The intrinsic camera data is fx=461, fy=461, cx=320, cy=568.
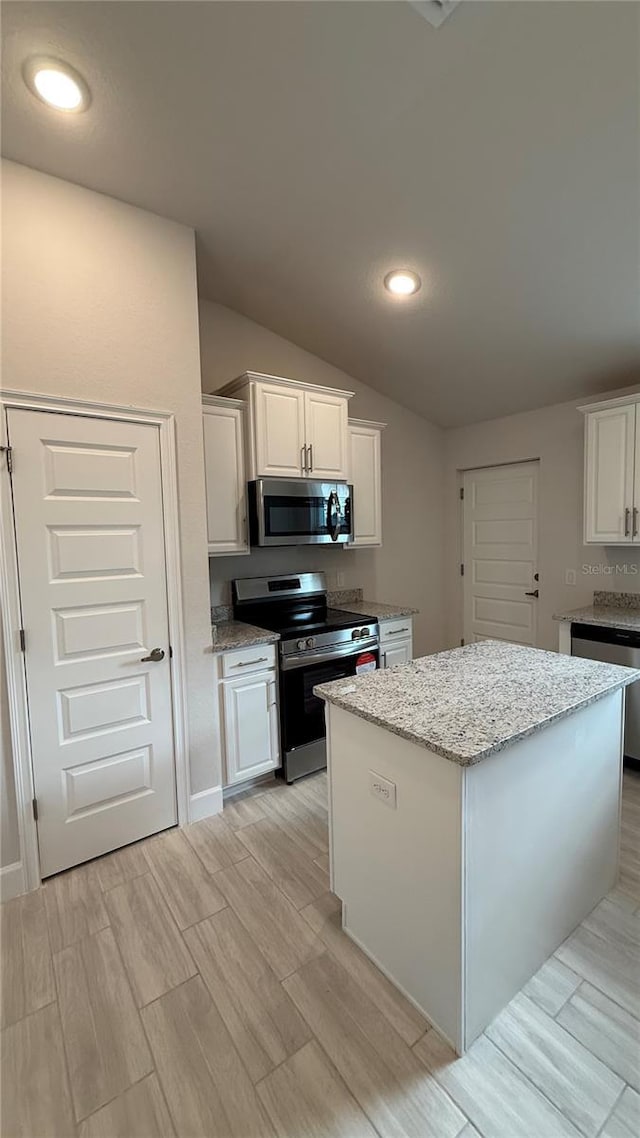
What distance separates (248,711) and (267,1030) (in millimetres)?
1398

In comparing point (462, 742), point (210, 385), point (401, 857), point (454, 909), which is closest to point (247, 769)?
point (401, 857)

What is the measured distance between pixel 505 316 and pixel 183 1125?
3.76 meters

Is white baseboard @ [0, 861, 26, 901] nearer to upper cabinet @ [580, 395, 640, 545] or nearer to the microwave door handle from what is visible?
the microwave door handle

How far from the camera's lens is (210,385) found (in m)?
3.21

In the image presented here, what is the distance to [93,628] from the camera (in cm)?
216

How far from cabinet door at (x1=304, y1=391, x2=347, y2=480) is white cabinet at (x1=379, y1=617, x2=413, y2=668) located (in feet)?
3.73

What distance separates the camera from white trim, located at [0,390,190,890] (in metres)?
1.94

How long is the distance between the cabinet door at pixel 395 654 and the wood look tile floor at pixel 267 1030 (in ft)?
5.00

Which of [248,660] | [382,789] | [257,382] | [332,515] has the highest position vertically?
[257,382]

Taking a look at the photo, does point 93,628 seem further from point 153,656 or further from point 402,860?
point 402,860

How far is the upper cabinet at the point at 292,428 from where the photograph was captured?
2.88 metres

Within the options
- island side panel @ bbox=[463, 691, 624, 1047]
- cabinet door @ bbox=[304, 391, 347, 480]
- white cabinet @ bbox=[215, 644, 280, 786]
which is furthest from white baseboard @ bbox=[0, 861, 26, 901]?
cabinet door @ bbox=[304, 391, 347, 480]

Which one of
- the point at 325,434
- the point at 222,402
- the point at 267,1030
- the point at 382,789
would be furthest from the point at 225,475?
the point at 267,1030

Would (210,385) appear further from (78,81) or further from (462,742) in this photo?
(462,742)
